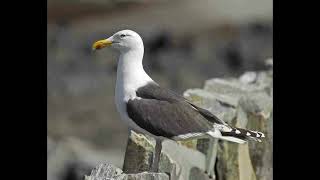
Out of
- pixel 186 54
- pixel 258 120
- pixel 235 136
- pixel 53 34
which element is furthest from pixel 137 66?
pixel 186 54

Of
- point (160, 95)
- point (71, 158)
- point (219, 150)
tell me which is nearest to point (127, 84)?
point (160, 95)

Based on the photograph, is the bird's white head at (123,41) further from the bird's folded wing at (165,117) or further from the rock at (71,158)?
the rock at (71,158)

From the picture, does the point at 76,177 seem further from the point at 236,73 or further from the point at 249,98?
the point at 236,73

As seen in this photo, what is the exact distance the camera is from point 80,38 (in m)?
10.7

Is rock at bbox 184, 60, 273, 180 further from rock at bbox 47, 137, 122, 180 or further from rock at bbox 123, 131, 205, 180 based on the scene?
rock at bbox 47, 137, 122, 180

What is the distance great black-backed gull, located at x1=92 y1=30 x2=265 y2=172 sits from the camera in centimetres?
Result: 479

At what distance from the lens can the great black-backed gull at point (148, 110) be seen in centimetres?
479

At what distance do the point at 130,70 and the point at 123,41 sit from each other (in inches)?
5.6

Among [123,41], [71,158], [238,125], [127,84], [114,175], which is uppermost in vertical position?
[123,41]

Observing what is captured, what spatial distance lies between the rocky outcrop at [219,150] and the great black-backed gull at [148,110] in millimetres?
168

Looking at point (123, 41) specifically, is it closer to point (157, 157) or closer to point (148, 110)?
point (148, 110)

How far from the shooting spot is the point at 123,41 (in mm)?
4793

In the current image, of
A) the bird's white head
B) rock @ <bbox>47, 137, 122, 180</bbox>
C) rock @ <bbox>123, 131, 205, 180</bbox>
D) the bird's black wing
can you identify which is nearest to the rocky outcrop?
rock @ <bbox>123, 131, 205, 180</bbox>

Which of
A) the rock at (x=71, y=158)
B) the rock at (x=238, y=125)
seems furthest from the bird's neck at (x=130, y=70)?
the rock at (x=71, y=158)
